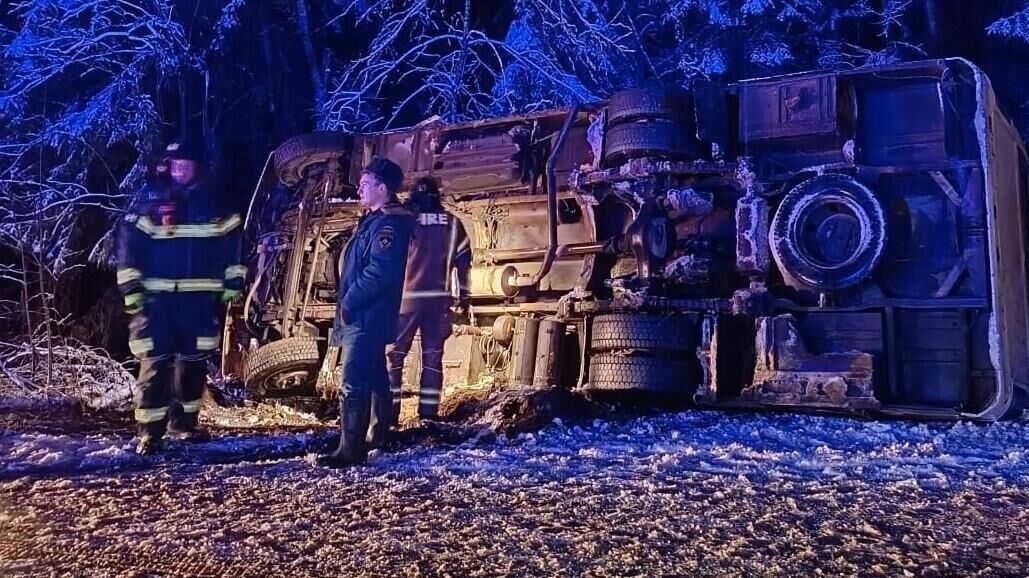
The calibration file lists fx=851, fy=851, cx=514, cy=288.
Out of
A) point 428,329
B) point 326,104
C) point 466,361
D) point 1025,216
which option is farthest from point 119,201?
point 1025,216

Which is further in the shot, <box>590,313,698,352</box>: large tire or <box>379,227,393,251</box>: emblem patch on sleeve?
<box>590,313,698,352</box>: large tire

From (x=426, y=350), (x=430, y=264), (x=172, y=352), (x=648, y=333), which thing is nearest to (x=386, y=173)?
(x=430, y=264)

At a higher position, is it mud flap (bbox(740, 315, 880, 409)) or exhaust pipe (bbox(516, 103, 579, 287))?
exhaust pipe (bbox(516, 103, 579, 287))

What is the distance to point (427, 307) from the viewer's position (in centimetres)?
527

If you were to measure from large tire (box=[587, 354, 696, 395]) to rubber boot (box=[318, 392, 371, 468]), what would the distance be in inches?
74.9

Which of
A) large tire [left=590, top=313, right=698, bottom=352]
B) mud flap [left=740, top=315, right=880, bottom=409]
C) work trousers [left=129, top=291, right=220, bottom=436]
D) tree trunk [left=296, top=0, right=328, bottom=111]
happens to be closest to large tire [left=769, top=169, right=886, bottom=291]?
mud flap [left=740, top=315, right=880, bottom=409]

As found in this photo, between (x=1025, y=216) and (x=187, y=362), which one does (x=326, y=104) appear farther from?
(x=1025, y=216)

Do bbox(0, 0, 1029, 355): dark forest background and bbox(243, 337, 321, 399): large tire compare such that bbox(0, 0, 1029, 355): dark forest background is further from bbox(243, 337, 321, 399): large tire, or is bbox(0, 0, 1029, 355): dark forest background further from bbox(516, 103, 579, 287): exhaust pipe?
bbox(516, 103, 579, 287): exhaust pipe

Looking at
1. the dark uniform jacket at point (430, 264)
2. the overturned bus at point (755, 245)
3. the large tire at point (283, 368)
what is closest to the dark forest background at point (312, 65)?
the large tire at point (283, 368)

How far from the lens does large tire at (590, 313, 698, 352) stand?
215 inches

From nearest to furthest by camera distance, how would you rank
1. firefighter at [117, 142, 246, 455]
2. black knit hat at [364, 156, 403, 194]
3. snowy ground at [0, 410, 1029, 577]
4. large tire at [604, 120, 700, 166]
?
snowy ground at [0, 410, 1029, 577], black knit hat at [364, 156, 403, 194], firefighter at [117, 142, 246, 455], large tire at [604, 120, 700, 166]

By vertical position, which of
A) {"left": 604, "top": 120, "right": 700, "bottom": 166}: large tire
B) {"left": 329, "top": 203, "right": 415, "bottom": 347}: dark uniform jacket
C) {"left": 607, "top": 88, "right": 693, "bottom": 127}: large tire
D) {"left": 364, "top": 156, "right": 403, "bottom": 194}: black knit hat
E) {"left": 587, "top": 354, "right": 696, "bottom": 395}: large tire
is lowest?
{"left": 587, "top": 354, "right": 696, "bottom": 395}: large tire

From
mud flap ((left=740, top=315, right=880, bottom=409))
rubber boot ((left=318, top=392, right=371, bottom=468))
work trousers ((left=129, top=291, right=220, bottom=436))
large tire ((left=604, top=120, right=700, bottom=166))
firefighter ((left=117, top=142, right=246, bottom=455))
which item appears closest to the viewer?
rubber boot ((left=318, top=392, right=371, bottom=468))

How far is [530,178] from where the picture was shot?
6434mm
